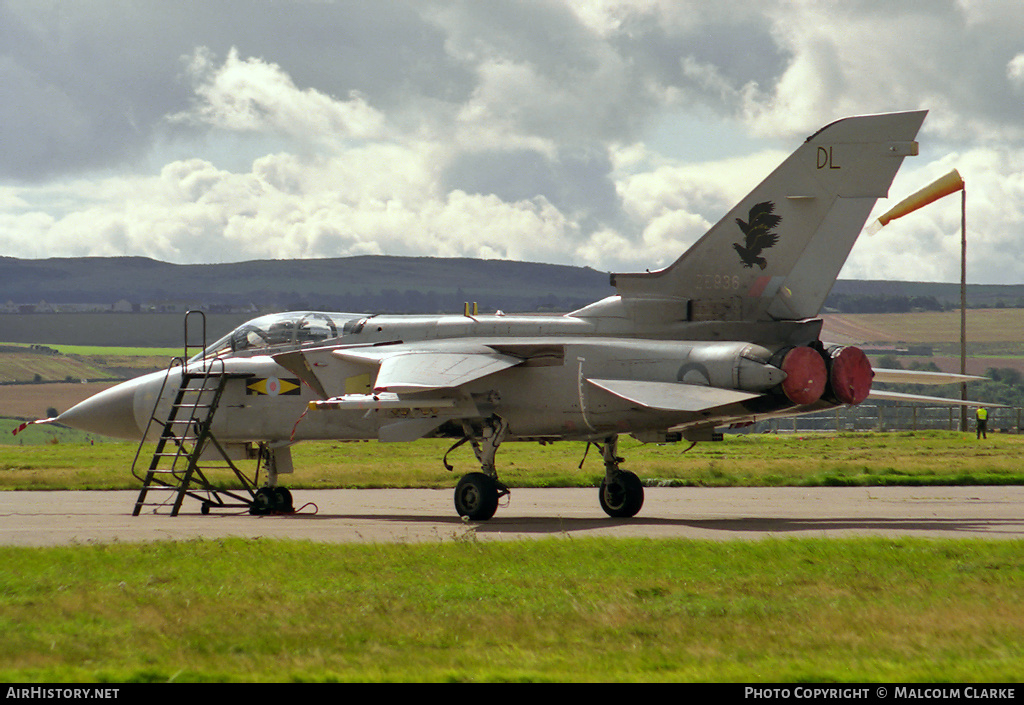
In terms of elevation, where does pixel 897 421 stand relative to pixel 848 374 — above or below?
below

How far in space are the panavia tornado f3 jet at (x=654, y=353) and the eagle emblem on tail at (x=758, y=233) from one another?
0.06 ft

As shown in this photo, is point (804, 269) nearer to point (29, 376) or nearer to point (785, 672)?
point (785, 672)

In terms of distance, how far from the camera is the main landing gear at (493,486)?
1600cm

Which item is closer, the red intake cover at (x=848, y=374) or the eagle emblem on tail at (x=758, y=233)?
the red intake cover at (x=848, y=374)

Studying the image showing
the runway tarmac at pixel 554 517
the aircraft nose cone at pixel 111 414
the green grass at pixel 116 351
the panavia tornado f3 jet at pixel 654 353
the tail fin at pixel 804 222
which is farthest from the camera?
the green grass at pixel 116 351

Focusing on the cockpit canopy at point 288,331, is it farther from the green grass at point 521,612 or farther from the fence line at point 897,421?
the fence line at point 897,421

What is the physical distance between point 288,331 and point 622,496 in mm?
6036

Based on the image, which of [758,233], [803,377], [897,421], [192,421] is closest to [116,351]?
[897,421]

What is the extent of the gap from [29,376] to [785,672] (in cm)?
12821

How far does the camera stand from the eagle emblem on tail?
15.2 meters

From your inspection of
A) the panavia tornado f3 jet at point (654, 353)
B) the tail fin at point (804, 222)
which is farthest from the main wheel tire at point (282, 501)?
the tail fin at point (804, 222)

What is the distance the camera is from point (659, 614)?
325 inches

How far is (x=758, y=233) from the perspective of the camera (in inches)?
602

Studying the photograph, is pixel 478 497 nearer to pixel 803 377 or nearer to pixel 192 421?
pixel 803 377
